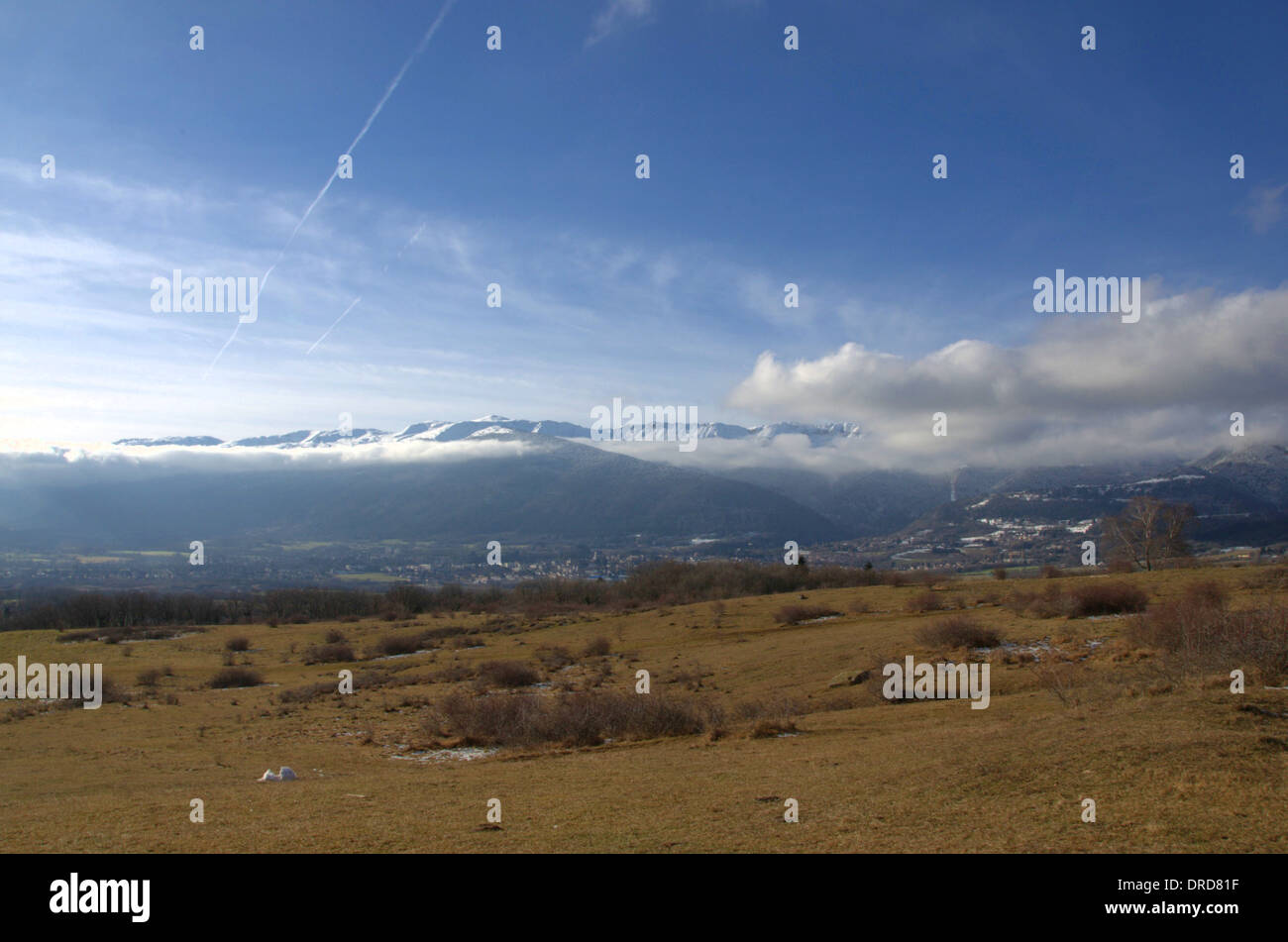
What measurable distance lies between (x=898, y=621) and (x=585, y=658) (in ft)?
64.6

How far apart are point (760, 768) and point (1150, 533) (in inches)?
2570

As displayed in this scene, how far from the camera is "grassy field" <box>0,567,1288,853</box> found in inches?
372

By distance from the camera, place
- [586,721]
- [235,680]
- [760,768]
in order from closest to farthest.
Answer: [760,768]
[586,721]
[235,680]

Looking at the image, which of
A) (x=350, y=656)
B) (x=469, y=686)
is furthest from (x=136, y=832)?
(x=350, y=656)

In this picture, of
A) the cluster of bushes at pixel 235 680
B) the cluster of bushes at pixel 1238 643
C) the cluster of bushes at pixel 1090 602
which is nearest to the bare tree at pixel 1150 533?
the cluster of bushes at pixel 1090 602

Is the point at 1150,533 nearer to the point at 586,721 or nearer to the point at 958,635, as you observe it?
the point at 958,635

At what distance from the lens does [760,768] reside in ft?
49.2

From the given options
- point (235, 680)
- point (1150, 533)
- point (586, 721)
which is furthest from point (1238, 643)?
point (1150, 533)

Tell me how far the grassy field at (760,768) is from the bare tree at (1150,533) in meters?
30.7

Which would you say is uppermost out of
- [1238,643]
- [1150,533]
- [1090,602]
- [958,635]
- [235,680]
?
[1238,643]
